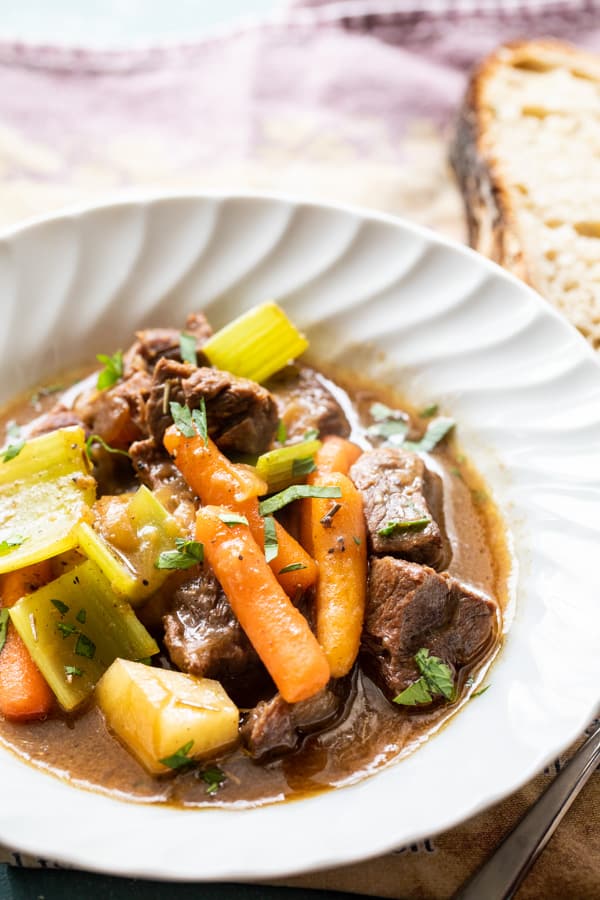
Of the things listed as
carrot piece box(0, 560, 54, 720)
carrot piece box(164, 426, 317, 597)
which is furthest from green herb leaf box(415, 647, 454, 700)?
carrot piece box(0, 560, 54, 720)

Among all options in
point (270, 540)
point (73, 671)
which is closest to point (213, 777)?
point (73, 671)

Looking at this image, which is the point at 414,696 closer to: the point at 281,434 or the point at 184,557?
the point at 184,557

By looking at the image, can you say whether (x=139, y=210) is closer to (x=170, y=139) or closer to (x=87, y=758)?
(x=170, y=139)

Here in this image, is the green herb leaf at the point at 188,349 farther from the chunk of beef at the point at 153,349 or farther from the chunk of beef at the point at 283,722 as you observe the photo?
the chunk of beef at the point at 283,722

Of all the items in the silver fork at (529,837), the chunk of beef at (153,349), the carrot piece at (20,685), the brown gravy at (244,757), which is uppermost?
the chunk of beef at (153,349)

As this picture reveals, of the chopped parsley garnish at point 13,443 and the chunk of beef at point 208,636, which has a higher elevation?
the chopped parsley garnish at point 13,443

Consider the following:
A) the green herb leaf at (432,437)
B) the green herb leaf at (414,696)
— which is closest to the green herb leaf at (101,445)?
the green herb leaf at (432,437)

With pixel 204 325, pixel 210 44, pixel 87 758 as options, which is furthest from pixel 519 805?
pixel 210 44
